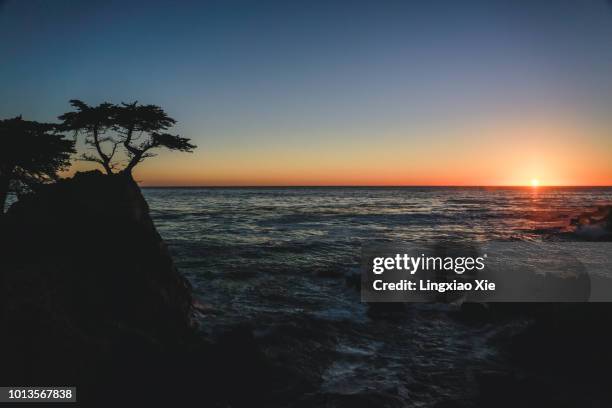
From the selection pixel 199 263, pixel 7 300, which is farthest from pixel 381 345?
pixel 199 263

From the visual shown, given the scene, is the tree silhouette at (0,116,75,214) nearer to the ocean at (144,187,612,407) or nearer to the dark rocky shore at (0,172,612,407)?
the dark rocky shore at (0,172,612,407)

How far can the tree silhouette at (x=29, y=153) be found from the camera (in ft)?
33.6

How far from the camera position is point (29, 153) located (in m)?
10.6

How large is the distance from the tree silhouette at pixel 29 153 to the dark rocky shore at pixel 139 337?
1.39 m

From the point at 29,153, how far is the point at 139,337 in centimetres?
712

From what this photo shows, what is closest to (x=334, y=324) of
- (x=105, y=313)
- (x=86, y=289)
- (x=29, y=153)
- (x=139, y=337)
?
(x=139, y=337)

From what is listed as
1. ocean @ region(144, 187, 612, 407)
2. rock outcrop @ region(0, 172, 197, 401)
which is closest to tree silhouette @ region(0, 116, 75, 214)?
rock outcrop @ region(0, 172, 197, 401)

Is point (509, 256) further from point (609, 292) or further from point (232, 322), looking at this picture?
point (232, 322)

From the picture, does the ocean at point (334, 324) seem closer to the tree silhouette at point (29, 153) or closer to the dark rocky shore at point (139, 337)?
the dark rocky shore at point (139, 337)

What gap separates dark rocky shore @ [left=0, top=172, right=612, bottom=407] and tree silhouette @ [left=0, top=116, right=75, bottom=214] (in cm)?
139

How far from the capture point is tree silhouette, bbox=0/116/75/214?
10250mm

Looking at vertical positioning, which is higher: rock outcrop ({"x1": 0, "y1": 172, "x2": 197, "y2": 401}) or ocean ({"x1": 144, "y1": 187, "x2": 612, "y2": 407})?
rock outcrop ({"x1": 0, "y1": 172, "x2": 197, "y2": 401})

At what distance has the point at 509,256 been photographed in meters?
22.7

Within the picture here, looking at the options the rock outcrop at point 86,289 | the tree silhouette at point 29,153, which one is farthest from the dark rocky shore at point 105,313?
the tree silhouette at point 29,153
